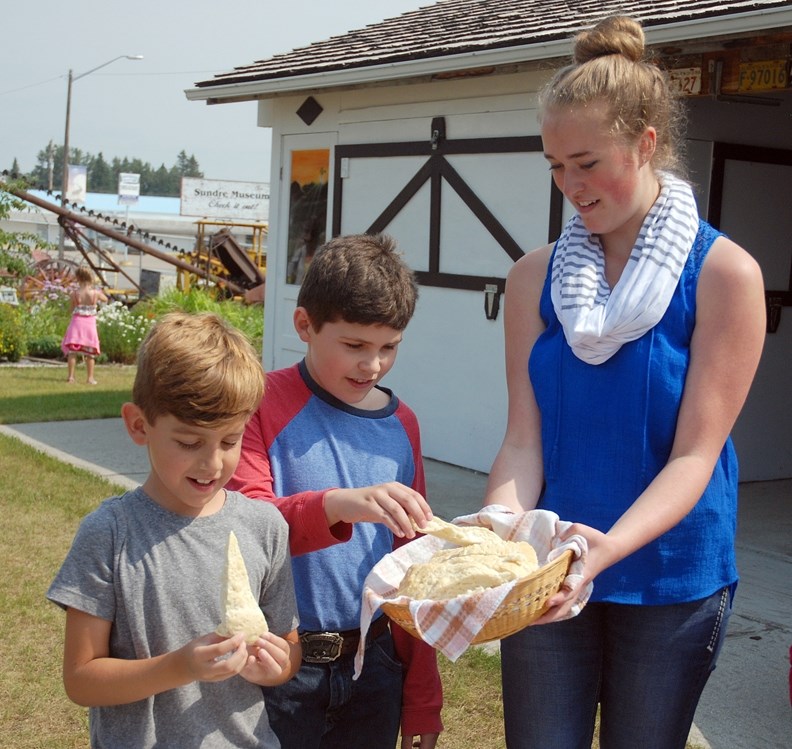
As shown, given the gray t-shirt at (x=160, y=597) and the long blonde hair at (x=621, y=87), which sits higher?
the long blonde hair at (x=621, y=87)

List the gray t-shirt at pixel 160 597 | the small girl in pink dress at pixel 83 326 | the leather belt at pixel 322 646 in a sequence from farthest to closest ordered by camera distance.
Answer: the small girl in pink dress at pixel 83 326
the leather belt at pixel 322 646
the gray t-shirt at pixel 160 597

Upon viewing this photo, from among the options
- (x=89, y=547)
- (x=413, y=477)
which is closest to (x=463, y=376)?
(x=413, y=477)

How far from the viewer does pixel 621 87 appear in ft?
7.64

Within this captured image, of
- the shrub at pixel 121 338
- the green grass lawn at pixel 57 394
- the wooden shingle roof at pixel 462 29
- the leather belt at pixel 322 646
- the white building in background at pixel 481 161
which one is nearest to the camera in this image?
the leather belt at pixel 322 646

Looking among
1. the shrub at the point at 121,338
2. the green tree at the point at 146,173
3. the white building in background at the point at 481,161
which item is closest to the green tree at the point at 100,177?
the green tree at the point at 146,173

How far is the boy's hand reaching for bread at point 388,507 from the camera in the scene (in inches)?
85.1

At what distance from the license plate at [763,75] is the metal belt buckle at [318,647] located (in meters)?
5.65

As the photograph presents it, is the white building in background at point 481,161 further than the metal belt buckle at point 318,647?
Yes

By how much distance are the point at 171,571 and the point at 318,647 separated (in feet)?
1.52

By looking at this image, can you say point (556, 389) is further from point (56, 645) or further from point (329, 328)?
point (56, 645)

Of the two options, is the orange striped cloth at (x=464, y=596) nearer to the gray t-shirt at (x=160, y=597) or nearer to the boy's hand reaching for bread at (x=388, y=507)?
the boy's hand reaching for bread at (x=388, y=507)

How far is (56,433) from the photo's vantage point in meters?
10.7

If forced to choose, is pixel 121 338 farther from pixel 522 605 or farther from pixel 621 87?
pixel 522 605

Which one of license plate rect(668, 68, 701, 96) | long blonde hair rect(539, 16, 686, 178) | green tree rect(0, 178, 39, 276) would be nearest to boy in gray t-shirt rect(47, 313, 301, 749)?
long blonde hair rect(539, 16, 686, 178)
